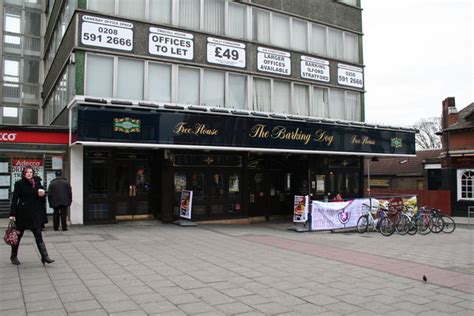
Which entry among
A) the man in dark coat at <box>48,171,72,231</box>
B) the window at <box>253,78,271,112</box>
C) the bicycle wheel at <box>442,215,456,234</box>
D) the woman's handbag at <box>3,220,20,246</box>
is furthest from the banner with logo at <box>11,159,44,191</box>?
the bicycle wheel at <box>442,215,456,234</box>

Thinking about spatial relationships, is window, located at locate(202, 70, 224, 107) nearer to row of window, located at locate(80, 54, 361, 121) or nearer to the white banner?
row of window, located at locate(80, 54, 361, 121)

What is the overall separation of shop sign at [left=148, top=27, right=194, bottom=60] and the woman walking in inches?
370

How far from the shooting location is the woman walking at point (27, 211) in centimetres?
812

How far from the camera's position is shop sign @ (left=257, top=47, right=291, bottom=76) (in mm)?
19438

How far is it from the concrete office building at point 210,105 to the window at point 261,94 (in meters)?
0.06

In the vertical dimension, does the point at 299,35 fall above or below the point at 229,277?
above

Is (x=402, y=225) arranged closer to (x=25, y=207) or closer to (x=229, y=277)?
(x=229, y=277)

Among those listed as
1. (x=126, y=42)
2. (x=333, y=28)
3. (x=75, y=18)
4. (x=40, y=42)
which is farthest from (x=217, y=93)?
(x=40, y=42)

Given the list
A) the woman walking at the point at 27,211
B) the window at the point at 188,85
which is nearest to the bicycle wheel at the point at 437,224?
the window at the point at 188,85

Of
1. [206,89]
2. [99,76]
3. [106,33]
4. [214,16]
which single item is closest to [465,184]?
[206,89]

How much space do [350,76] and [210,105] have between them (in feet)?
28.5

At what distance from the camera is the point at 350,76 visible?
75.2 feet

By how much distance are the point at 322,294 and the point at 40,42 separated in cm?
3347

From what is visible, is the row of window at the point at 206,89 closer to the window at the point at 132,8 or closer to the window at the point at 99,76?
the window at the point at 99,76
